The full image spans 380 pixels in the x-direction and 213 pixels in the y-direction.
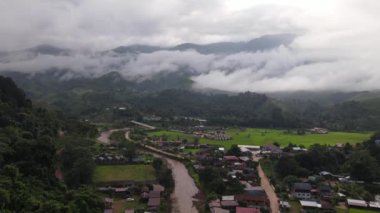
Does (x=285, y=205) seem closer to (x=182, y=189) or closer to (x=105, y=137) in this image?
(x=182, y=189)

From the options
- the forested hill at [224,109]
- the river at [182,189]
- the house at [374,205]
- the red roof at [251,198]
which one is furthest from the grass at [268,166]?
the forested hill at [224,109]

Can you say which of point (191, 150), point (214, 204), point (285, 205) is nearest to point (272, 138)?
point (191, 150)

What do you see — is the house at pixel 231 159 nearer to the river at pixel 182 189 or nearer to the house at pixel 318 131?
the river at pixel 182 189

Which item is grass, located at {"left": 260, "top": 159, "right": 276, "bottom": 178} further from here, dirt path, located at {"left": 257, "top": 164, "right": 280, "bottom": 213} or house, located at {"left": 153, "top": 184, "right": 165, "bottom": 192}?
house, located at {"left": 153, "top": 184, "right": 165, "bottom": 192}

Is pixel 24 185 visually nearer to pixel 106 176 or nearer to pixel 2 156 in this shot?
pixel 2 156

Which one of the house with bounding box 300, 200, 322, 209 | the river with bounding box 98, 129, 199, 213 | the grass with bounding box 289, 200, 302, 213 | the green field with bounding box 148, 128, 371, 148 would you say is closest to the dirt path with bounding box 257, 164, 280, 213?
the grass with bounding box 289, 200, 302, 213

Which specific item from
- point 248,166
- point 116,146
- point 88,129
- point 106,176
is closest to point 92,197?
point 106,176
